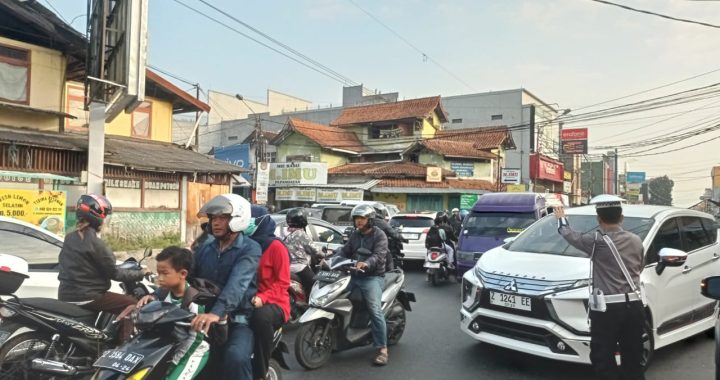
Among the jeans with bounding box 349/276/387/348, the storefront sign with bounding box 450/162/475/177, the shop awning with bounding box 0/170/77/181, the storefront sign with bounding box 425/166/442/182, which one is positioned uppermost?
the storefront sign with bounding box 450/162/475/177

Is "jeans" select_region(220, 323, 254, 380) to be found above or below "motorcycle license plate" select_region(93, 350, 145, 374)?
below

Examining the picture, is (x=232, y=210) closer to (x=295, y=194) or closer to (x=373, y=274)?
(x=373, y=274)

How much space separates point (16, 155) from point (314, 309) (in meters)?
11.4

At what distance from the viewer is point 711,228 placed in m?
6.49

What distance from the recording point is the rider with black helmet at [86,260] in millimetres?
4113

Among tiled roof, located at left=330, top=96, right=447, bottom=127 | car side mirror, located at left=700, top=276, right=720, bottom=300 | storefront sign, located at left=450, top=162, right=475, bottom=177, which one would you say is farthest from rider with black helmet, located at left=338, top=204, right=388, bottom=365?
tiled roof, located at left=330, top=96, right=447, bottom=127

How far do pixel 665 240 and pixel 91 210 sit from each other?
590 centimetres

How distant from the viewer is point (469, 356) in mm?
5672

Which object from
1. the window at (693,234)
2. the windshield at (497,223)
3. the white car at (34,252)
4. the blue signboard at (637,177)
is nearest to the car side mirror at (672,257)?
the window at (693,234)

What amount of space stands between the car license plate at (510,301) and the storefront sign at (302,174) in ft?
89.0

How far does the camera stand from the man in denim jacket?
10.2ft

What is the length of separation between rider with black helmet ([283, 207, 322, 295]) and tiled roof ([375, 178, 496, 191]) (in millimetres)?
24022

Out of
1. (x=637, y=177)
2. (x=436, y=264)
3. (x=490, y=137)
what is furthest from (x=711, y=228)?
(x=637, y=177)

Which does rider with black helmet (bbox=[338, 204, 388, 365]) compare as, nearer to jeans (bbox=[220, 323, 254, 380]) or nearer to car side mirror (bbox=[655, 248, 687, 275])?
jeans (bbox=[220, 323, 254, 380])
